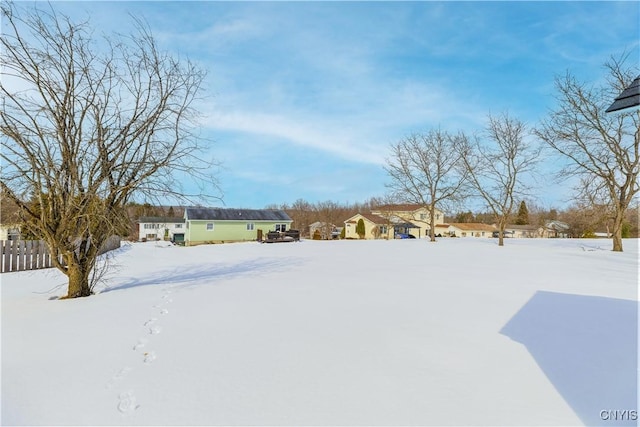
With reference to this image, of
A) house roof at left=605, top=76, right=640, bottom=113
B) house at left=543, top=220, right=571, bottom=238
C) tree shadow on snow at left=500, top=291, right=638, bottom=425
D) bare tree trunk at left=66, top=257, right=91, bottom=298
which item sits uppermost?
house roof at left=605, top=76, right=640, bottom=113

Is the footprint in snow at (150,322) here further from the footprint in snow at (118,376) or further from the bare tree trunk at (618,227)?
the bare tree trunk at (618,227)

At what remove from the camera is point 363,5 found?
10.3 meters

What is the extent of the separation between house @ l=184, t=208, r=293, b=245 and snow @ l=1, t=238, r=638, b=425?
1025 inches

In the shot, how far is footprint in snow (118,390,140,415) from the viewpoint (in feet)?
7.79

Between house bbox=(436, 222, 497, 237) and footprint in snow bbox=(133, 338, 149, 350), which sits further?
house bbox=(436, 222, 497, 237)

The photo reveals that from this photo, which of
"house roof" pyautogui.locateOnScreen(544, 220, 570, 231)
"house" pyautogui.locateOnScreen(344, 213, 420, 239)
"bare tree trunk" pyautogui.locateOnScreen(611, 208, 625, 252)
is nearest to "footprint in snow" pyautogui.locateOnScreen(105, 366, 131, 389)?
"bare tree trunk" pyautogui.locateOnScreen(611, 208, 625, 252)

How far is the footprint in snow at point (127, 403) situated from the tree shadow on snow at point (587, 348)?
329 centimetres

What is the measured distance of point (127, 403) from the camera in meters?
2.46

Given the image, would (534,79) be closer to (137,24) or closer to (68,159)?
(137,24)

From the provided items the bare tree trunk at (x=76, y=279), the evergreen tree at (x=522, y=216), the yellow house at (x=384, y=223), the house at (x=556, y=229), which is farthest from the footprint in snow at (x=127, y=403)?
the evergreen tree at (x=522, y=216)

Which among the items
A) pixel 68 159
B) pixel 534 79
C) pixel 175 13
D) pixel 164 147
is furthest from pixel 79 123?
pixel 534 79

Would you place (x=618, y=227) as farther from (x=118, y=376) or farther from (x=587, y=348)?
(x=118, y=376)

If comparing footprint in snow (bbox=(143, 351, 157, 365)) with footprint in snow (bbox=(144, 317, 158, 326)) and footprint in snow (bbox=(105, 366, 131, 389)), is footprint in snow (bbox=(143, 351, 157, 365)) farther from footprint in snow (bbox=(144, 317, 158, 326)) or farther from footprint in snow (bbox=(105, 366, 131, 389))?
footprint in snow (bbox=(144, 317, 158, 326))

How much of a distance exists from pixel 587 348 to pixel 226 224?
32.1m
